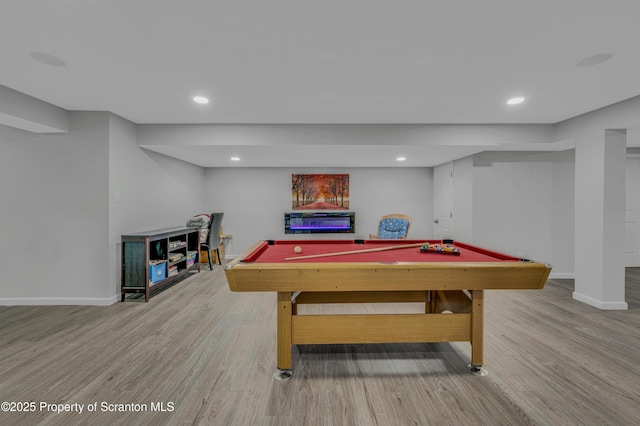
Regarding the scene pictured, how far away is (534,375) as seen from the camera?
1956 millimetres

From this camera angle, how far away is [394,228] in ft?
17.4

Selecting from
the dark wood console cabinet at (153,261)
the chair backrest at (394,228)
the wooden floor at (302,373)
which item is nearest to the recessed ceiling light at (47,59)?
the dark wood console cabinet at (153,261)

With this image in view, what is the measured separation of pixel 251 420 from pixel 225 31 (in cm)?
234

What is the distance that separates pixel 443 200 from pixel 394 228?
1315 millimetres

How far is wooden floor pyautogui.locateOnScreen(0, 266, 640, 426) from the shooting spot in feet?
5.25

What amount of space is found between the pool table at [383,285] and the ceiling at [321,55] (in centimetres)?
150

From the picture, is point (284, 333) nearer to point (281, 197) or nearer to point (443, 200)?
point (281, 197)

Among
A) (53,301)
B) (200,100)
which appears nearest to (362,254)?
(200,100)

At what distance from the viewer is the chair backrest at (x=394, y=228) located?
17.0ft

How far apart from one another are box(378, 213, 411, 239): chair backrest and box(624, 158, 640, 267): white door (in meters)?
4.07

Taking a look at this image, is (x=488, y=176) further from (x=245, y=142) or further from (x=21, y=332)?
(x=21, y=332)

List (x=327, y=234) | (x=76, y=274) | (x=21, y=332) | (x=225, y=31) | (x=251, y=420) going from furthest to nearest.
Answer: (x=327, y=234), (x=76, y=274), (x=21, y=332), (x=225, y=31), (x=251, y=420)

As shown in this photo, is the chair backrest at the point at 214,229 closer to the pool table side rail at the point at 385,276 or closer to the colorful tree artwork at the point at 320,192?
the colorful tree artwork at the point at 320,192

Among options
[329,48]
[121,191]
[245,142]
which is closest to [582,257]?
[329,48]
